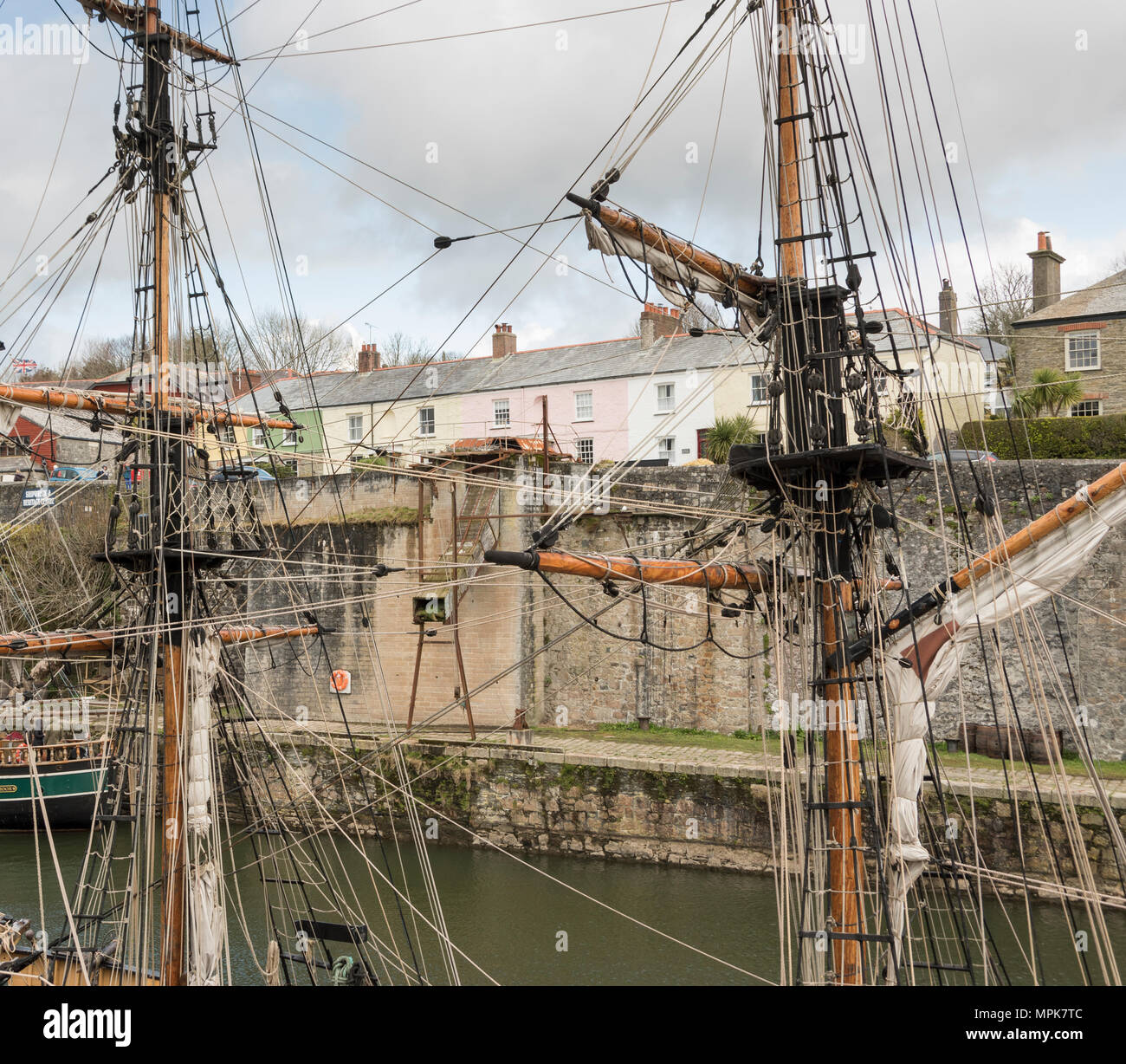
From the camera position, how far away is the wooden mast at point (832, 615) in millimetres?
8203

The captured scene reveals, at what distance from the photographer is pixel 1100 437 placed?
2211 cm

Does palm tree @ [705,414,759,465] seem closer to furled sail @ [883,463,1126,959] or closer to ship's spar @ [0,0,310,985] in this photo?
ship's spar @ [0,0,310,985]

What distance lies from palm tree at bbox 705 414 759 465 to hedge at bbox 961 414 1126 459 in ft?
16.5

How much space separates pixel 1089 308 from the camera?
26266 mm

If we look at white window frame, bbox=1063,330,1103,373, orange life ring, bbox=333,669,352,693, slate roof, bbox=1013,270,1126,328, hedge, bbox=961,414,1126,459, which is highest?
slate roof, bbox=1013,270,1126,328

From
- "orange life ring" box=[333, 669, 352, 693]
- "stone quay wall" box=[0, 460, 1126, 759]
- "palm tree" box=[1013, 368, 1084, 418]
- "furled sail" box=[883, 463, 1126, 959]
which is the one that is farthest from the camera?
"palm tree" box=[1013, 368, 1084, 418]

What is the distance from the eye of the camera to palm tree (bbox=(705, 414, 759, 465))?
24766 millimetres

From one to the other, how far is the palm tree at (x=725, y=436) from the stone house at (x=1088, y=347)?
271 inches

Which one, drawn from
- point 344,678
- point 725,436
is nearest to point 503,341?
point 725,436

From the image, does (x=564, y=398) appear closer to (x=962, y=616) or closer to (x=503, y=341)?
(x=503, y=341)

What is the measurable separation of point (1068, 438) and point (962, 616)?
1537cm

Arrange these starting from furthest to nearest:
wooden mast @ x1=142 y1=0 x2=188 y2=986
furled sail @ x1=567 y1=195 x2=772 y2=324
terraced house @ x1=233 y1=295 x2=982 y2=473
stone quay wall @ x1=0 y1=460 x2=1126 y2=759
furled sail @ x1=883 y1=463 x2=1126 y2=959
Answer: terraced house @ x1=233 y1=295 x2=982 y2=473, stone quay wall @ x1=0 y1=460 x2=1126 y2=759, wooden mast @ x1=142 y1=0 x2=188 y2=986, furled sail @ x1=567 y1=195 x2=772 y2=324, furled sail @ x1=883 y1=463 x2=1126 y2=959

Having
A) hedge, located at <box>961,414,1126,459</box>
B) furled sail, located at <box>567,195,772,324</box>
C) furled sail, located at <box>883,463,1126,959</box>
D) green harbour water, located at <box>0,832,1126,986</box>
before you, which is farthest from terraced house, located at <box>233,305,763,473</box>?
furled sail, located at <box>883,463,1126,959</box>

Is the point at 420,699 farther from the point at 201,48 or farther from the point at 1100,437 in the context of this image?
the point at 1100,437
